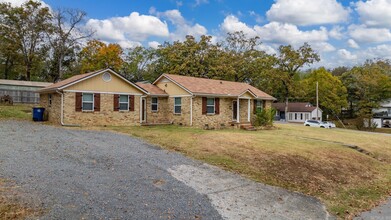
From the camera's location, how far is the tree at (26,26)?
123 ft

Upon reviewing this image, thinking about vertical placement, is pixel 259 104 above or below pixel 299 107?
below

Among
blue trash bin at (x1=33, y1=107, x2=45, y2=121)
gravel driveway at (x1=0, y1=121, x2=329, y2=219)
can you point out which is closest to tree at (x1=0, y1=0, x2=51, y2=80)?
blue trash bin at (x1=33, y1=107, x2=45, y2=121)

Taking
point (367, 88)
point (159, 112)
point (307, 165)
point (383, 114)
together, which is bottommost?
point (307, 165)

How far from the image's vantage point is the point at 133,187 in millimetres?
7902

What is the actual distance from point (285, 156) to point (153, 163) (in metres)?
6.12

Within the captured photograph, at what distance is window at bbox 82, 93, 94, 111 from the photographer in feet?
64.8

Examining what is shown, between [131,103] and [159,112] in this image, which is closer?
[131,103]

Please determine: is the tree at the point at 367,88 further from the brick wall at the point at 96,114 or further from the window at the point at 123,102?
the window at the point at 123,102

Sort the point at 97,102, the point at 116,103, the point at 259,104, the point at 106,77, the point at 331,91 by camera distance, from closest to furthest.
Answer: the point at 97,102
the point at 106,77
the point at 116,103
the point at 259,104
the point at 331,91

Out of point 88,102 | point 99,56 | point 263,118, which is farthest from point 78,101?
point 99,56

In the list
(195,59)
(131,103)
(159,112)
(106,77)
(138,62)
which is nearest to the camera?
(106,77)

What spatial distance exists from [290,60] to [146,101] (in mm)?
30873

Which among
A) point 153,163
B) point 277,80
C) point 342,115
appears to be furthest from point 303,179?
point 342,115

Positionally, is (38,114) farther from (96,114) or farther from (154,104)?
(154,104)
